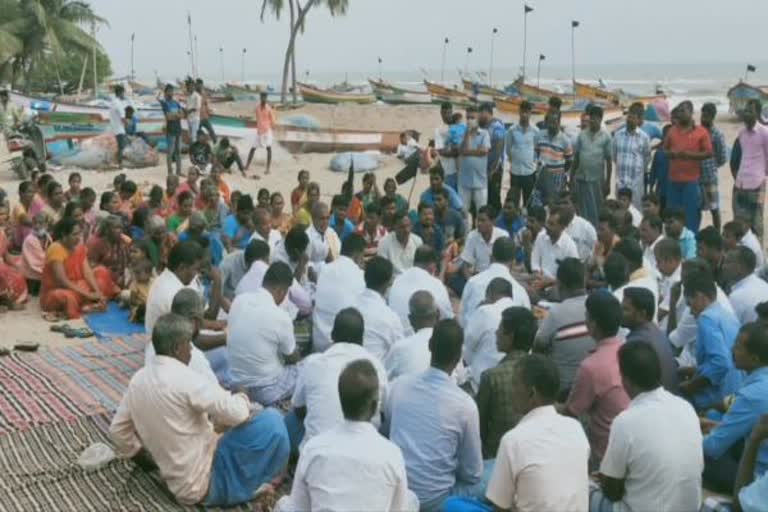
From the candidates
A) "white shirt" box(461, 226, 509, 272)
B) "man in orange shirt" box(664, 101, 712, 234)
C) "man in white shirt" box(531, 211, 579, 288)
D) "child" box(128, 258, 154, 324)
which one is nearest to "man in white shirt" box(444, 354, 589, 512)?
"man in white shirt" box(531, 211, 579, 288)

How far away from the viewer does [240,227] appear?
29.5 ft

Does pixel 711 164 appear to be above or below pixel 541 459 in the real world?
above

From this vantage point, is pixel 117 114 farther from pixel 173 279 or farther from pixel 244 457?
pixel 244 457

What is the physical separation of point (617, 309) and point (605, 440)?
2.24 ft

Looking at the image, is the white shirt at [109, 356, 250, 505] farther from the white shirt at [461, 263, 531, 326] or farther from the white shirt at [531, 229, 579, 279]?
the white shirt at [531, 229, 579, 279]

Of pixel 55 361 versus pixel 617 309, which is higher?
pixel 617 309

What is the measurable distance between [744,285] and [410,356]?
98.8 inches

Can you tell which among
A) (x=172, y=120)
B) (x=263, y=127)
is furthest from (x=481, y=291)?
(x=263, y=127)

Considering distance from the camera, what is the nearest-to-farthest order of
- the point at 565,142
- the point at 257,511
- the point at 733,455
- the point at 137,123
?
the point at 733,455 < the point at 257,511 < the point at 565,142 < the point at 137,123

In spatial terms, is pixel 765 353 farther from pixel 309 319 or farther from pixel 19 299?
Result: pixel 19 299

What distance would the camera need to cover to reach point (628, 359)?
3877 mm

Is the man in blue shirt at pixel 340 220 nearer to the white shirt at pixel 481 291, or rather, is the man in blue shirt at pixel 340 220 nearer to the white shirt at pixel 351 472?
the white shirt at pixel 481 291

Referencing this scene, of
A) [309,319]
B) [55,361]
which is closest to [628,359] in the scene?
[309,319]

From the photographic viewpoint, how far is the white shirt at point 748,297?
228 inches
